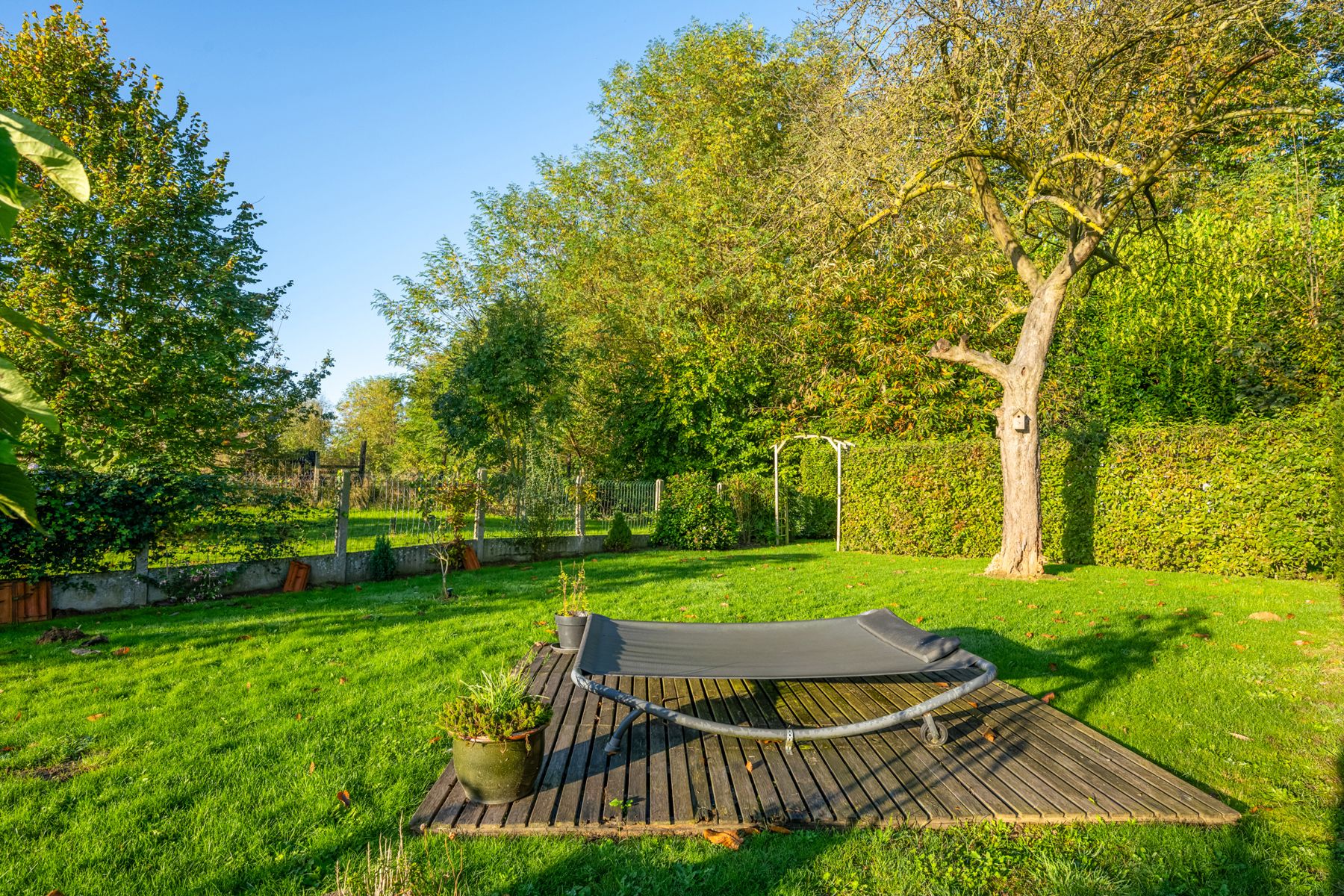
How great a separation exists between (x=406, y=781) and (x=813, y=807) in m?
1.94

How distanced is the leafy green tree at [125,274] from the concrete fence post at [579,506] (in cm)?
592

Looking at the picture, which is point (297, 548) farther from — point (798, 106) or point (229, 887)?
point (798, 106)

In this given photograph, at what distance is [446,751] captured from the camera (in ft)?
12.6

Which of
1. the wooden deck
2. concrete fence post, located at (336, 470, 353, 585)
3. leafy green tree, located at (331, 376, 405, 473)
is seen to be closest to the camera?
the wooden deck

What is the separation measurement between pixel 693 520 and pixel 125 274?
415 inches

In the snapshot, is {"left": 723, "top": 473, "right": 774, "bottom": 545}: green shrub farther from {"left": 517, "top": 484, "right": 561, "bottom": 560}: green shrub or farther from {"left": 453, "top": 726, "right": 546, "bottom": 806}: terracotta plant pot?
{"left": 453, "top": 726, "right": 546, "bottom": 806}: terracotta plant pot

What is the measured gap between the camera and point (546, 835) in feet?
9.50

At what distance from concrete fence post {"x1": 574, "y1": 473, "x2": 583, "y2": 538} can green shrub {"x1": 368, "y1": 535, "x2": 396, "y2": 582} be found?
4221 millimetres

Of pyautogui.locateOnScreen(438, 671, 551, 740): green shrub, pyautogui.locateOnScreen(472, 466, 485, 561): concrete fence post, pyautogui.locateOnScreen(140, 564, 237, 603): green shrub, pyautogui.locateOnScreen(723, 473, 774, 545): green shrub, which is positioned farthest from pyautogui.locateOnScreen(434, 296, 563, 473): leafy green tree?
pyautogui.locateOnScreen(438, 671, 551, 740): green shrub

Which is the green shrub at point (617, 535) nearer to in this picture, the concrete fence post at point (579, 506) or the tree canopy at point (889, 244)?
the concrete fence post at point (579, 506)

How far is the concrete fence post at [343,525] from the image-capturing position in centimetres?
990

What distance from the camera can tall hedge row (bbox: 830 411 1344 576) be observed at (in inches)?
364

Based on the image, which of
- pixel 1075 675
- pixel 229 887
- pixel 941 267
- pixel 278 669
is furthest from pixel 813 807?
pixel 941 267

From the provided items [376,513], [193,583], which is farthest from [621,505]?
[193,583]
